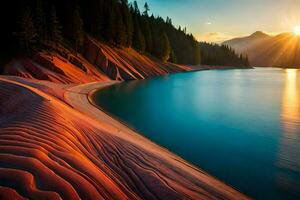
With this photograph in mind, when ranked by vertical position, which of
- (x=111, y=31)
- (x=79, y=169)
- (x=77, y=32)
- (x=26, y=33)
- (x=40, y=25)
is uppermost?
(x=111, y=31)

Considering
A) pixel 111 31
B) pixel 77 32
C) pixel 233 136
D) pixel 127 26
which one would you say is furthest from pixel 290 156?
pixel 127 26

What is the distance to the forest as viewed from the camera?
5112 cm

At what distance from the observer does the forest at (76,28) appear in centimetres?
5112

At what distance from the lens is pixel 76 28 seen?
66.1 metres

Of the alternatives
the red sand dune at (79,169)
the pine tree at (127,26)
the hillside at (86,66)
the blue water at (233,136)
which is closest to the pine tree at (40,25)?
the hillside at (86,66)

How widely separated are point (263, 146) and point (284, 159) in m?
2.60

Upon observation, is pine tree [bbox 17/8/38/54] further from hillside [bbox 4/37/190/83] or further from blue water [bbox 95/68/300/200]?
blue water [bbox 95/68/300/200]

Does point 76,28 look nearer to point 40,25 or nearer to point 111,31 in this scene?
point 40,25

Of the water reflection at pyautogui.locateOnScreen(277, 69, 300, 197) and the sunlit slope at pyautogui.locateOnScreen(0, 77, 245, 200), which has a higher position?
the sunlit slope at pyautogui.locateOnScreen(0, 77, 245, 200)

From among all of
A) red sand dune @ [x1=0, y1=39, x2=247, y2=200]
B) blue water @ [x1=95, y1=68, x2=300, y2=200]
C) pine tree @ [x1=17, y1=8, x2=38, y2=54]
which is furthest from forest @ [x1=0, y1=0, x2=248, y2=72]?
red sand dune @ [x1=0, y1=39, x2=247, y2=200]

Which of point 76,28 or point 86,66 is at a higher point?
point 76,28

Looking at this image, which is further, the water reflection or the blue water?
the blue water

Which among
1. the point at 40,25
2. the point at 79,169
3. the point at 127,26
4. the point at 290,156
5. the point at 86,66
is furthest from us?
the point at 127,26

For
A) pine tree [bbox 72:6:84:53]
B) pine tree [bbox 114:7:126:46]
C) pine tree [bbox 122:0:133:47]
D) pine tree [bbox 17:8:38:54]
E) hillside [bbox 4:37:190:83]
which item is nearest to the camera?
hillside [bbox 4:37:190:83]
